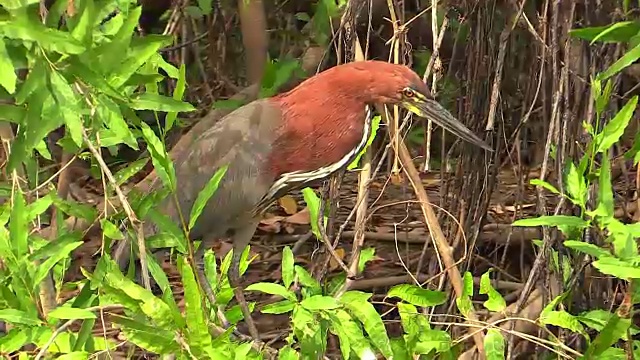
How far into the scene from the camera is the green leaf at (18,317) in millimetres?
1247

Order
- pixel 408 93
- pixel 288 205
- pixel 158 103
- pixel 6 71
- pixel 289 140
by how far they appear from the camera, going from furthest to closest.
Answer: pixel 288 205 < pixel 289 140 < pixel 408 93 < pixel 158 103 < pixel 6 71

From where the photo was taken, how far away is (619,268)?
46.9 inches

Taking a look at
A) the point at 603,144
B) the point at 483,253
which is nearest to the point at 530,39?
the point at 483,253

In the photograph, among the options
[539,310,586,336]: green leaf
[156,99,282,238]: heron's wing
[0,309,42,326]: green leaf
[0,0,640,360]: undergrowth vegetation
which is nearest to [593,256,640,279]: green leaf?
[0,0,640,360]: undergrowth vegetation

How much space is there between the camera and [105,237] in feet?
4.63

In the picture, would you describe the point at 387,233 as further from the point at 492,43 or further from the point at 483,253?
the point at 492,43

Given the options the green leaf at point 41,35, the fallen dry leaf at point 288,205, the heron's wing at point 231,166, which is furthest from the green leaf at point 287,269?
the fallen dry leaf at point 288,205

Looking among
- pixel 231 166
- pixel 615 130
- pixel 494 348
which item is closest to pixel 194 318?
pixel 494 348

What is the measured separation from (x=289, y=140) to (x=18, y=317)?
94cm

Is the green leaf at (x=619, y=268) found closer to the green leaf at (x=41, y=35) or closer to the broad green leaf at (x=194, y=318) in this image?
the broad green leaf at (x=194, y=318)

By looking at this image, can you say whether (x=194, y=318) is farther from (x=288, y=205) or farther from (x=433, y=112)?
(x=288, y=205)

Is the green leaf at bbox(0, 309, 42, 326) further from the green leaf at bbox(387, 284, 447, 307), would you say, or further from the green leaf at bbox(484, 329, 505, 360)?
the green leaf at bbox(484, 329, 505, 360)

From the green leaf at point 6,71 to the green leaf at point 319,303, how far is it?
0.45m

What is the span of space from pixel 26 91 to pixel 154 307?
0.30 m
